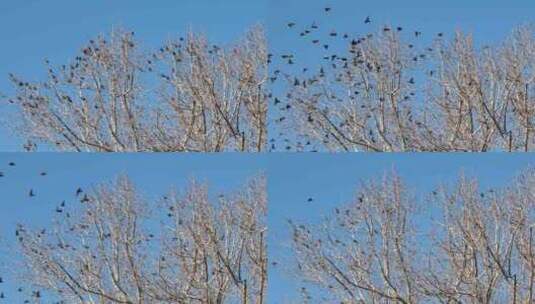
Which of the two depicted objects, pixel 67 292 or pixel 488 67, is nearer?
pixel 67 292

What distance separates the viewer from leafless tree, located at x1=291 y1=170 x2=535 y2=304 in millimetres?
7516

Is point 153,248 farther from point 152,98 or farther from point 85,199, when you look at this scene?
point 152,98

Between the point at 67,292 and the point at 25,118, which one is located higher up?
the point at 25,118

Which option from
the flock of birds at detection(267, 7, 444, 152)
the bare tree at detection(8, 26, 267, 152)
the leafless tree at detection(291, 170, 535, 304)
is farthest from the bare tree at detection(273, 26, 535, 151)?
the leafless tree at detection(291, 170, 535, 304)

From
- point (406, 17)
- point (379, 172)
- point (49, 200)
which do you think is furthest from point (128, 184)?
point (406, 17)

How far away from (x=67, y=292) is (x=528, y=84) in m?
3.72

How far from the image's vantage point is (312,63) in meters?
7.98

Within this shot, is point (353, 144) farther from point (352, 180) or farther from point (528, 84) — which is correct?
point (528, 84)

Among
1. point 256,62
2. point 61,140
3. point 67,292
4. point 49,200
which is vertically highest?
point 256,62

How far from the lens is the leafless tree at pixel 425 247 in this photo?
24.7 feet

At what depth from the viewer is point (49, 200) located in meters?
7.31

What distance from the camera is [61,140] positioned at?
315 inches

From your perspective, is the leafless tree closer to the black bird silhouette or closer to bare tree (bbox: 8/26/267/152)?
bare tree (bbox: 8/26/267/152)

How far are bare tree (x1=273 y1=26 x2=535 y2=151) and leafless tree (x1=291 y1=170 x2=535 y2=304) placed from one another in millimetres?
642
